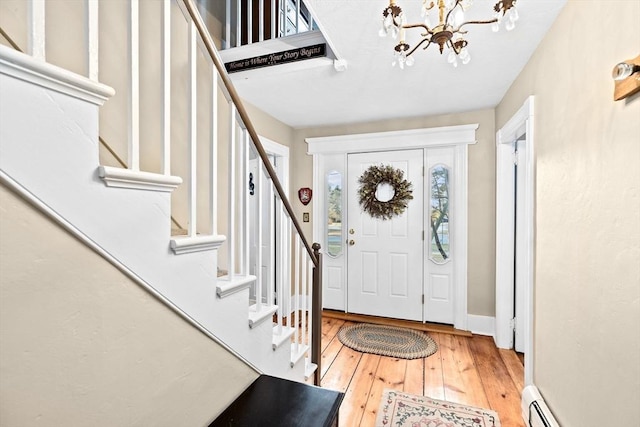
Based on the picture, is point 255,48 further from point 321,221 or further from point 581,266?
point 581,266

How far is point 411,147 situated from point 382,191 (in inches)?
22.9

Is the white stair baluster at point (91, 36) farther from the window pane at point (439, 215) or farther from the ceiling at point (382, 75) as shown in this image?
the window pane at point (439, 215)

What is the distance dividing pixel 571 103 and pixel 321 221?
264 centimetres

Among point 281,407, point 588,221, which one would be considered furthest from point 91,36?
point 588,221

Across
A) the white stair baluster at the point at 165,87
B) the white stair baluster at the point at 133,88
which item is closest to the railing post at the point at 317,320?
the white stair baluster at the point at 165,87

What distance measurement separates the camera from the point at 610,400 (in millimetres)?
1171

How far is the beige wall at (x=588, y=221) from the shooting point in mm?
1094

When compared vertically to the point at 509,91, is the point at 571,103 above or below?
below

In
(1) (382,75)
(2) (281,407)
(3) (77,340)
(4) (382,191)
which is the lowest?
(2) (281,407)

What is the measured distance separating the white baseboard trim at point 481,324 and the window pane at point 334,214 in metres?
1.59

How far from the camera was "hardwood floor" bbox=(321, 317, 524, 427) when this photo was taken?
2.03 m

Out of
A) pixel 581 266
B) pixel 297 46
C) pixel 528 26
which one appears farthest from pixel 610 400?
pixel 297 46

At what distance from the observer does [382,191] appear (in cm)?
351

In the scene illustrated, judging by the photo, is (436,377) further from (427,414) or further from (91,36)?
(91,36)
